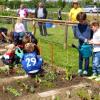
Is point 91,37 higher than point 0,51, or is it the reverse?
point 91,37

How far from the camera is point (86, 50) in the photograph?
8844 millimetres

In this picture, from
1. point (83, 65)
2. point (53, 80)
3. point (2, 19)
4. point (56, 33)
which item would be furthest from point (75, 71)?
A: point (2, 19)

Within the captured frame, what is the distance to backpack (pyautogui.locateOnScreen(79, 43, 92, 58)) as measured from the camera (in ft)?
28.8

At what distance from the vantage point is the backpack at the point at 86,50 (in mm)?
8791

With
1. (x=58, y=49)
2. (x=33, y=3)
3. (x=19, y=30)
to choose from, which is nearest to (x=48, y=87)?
(x=58, y=49)

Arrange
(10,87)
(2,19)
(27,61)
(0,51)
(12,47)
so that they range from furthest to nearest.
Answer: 1. (2,19)
2. (0,51)
3. (12,47)
4. (27,61)
5. (10,87)

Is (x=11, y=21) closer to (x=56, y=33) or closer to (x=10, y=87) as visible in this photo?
(x=56, y=33)

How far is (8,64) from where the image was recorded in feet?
32.2

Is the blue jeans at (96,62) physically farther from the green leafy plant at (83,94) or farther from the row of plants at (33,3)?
the row of plants at (33,3)

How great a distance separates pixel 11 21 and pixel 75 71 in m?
6.90

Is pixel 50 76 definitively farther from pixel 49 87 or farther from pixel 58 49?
pixel 58 49

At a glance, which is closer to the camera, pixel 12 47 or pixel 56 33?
pixel 12 47

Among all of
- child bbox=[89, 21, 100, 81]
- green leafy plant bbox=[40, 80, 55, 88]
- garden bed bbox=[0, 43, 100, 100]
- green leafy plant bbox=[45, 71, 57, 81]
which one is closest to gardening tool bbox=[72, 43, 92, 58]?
child bbox=[89, 21, 100, 81]

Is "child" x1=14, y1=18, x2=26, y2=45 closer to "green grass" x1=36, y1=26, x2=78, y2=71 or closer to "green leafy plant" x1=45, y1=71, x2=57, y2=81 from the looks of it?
"green grass" x1=36, y1=26, x2=78, y2=71
